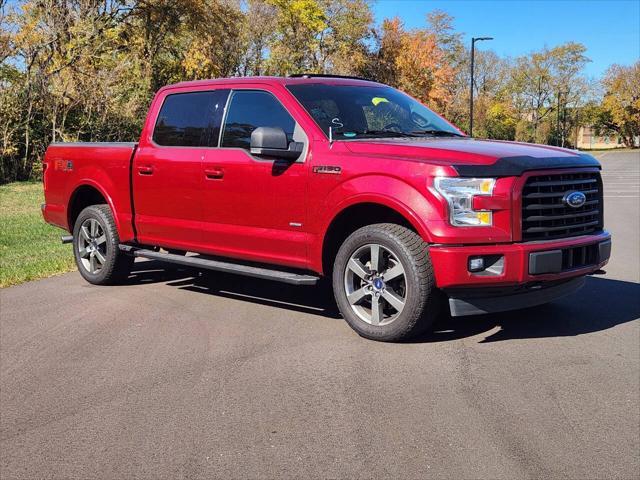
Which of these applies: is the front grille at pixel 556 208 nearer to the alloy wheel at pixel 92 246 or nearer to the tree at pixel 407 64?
the alloy wheel at pixel 92 246

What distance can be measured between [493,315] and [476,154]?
1.77 meters

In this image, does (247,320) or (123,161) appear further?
(123,161)

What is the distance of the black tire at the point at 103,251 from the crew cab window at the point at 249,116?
187cm

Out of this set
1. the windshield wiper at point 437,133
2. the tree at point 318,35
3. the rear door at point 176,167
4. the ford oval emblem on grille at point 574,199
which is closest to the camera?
the ford oval emblem on grille at point 574,199

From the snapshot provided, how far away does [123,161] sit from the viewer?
7.09 meters

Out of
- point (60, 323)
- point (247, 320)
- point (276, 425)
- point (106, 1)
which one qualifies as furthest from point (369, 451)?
point (106, 1)

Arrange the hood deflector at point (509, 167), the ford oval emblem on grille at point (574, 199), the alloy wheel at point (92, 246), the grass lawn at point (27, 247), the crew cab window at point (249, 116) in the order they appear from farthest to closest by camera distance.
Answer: the grass lawn at point (27, 247) < the alloy wheel at point (92, 246) < the crew cab window at point (249, 116) < the ford oval emblem on grille at point (574, 199) < the hood deflector at point (509, 167)

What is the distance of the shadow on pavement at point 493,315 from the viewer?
18.0 ft

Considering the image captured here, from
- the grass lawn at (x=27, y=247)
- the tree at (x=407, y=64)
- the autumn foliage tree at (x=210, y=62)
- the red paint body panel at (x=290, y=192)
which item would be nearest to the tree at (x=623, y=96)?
the autumn foliage tree at (x=210, y=62)

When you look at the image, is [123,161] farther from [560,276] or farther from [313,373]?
[560,276]

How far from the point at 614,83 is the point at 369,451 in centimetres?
9999

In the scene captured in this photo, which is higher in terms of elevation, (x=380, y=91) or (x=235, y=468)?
(x=380, y=91)

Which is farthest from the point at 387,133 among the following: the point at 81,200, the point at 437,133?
the point at 81,200

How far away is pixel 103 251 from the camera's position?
298 inches
